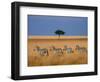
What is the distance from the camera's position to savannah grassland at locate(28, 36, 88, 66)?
3.49 feet

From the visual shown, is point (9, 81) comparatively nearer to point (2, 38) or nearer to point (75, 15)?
point (2, 38)

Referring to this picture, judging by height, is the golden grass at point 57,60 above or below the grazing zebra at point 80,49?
below

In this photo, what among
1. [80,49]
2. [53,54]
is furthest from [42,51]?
[80,49]

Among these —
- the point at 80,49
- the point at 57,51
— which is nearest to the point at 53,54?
the point at 57,51

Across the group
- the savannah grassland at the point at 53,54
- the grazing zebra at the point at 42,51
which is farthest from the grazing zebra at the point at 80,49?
the grazing zebra at the point at 42,51

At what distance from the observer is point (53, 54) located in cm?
110

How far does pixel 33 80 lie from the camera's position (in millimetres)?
1060

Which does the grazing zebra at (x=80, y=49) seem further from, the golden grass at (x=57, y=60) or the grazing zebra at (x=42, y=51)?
the grazing zebra at (x=42, y=51)

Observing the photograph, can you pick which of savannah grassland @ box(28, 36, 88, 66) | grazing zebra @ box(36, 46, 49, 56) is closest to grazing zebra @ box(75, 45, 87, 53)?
A: savannah grassland @ box(28, 36, 88, 66)

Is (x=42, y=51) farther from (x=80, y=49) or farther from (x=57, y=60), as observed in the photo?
(x=80, y=49)

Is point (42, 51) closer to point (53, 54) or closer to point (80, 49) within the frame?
point (53, 54)

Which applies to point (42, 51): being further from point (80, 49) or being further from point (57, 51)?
point (80, 49)

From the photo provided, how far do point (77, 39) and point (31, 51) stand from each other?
0.72 ft

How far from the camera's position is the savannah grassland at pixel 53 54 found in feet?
3.49
